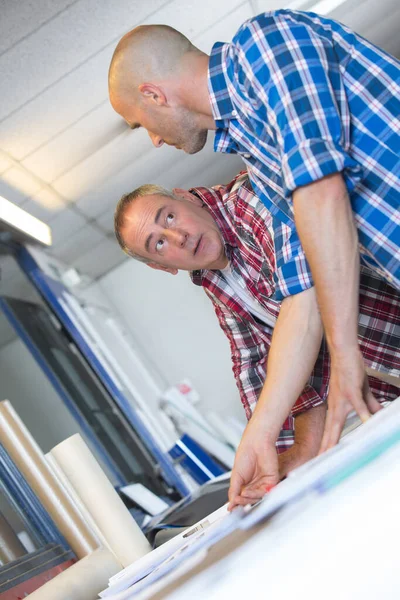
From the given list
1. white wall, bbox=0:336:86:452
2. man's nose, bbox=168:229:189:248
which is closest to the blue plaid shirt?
man's nose, bbox=168:229:189:248

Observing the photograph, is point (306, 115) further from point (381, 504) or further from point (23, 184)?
point (23, 184)

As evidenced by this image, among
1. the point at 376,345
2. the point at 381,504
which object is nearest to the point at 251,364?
the point at 376,345

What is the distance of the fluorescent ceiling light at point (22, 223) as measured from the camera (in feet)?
14.7

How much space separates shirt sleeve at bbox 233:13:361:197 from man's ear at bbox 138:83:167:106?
220 mm

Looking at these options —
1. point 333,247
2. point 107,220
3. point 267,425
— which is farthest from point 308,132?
point 107,220

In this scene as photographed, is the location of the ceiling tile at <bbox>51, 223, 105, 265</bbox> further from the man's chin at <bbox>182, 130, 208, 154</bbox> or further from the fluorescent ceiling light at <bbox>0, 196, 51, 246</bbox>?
the man's chin at <bbox>182, 130, 208, 154</bbox>

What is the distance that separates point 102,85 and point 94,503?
2764mm

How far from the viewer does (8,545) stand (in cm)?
168

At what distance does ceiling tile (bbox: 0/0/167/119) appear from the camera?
2965mm

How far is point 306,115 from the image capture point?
99 cm

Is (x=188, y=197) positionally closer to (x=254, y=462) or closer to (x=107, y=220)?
(x=254, y=462)

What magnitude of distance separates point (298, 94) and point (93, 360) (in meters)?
4.44

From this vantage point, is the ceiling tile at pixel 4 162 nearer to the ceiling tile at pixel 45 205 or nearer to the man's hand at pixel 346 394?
the ceiling tile at pixel 45 205

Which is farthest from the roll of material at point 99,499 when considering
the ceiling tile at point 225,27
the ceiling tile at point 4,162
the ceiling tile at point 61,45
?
the ceiling tile at point 225,27
